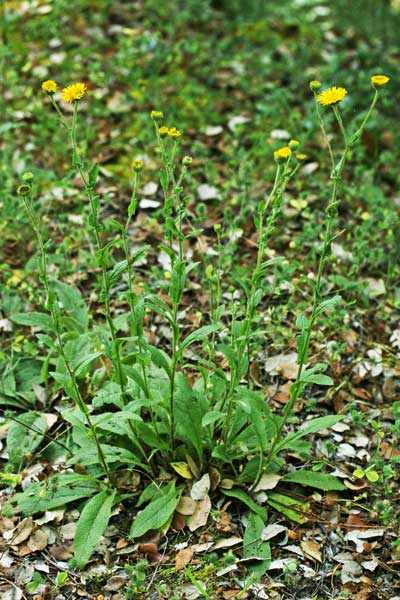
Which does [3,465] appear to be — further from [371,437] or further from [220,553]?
[371,437]

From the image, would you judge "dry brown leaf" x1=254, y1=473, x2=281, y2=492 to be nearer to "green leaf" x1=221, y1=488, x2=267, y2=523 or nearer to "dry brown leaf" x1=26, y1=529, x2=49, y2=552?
"green leaf" x1=221, y1=488, x2=267, y2=523

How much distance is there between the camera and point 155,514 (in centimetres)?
234

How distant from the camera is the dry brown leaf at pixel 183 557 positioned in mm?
2266

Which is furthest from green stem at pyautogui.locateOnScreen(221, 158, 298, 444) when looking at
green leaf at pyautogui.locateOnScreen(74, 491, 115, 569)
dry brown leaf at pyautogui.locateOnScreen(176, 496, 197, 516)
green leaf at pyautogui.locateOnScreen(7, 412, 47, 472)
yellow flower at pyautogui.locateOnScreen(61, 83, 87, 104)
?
green leaf at pyautogui.locateOnScreen(7, 412, 47, 472)

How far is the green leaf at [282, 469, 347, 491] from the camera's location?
244 cm

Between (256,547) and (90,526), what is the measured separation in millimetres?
558

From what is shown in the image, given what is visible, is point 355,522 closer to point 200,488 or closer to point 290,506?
point 290,506

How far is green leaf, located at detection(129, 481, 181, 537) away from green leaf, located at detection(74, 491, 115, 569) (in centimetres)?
10

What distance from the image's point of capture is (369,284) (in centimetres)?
337

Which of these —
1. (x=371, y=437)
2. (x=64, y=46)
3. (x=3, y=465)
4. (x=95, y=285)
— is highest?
(x=64, y=46)

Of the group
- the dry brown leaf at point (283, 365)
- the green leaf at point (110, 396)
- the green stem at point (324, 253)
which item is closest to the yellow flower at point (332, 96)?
the green stem at point (324, 253)

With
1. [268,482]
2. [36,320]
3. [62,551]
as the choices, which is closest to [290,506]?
[268,482]

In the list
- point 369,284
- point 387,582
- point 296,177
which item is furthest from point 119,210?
point 387,582

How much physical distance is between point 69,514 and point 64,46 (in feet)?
11.2
